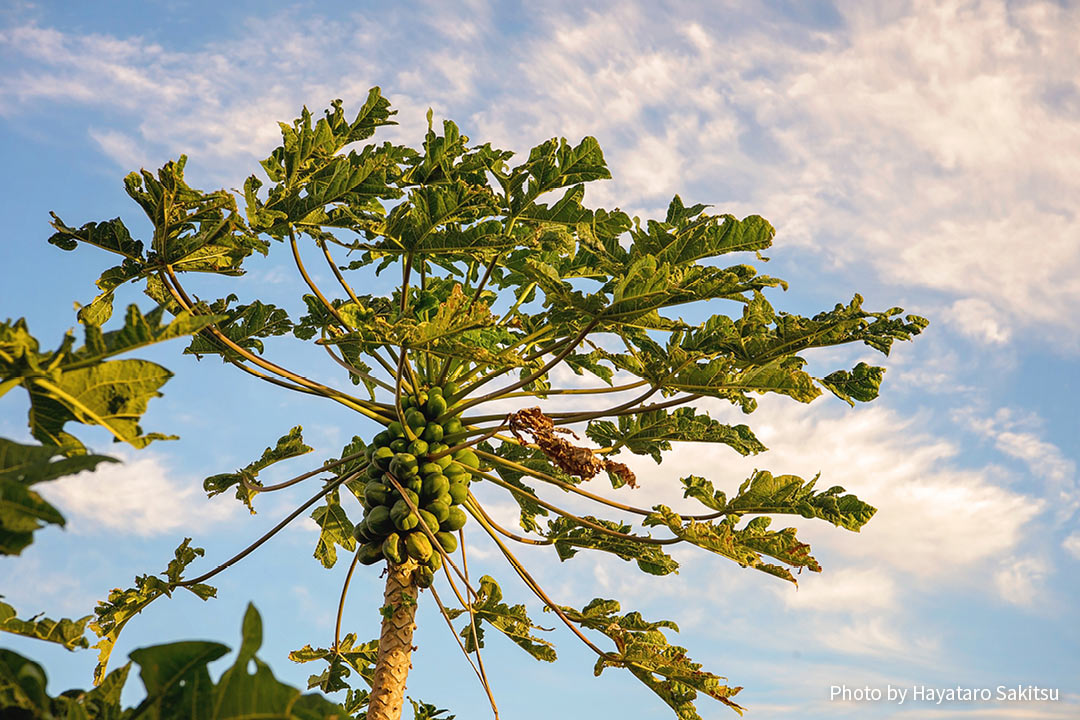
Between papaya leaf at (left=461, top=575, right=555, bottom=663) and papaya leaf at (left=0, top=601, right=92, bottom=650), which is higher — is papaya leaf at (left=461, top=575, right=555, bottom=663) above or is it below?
above

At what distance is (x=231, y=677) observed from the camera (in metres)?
2.00

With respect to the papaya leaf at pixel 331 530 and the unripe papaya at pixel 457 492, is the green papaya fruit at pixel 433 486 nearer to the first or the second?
the unripe papaya at pixel 457 492

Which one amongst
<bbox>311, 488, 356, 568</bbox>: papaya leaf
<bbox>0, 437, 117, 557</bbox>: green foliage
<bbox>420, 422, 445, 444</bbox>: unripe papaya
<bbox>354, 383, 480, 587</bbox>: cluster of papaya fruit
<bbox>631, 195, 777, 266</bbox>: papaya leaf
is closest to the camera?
<bbox>0, 437, 117, 557</bbox>: green foliage

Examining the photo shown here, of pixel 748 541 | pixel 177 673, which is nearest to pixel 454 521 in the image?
pixel 748 541

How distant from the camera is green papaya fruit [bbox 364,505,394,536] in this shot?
215 inches

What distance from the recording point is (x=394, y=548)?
5.40 meters

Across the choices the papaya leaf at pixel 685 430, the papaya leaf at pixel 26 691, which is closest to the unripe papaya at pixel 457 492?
the papaya leaf at pixel 685 430

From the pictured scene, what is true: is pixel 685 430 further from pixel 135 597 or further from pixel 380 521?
pixel 135 597

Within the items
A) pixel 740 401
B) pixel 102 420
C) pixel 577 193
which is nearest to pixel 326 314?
pixel 577 193

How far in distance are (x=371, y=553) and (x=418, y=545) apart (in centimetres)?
37

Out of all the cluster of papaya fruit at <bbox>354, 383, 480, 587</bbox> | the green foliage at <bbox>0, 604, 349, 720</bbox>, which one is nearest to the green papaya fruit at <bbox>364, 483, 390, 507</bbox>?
the cluster of papaya fruit at <bbox>354, 383, 480, 587</bbox>

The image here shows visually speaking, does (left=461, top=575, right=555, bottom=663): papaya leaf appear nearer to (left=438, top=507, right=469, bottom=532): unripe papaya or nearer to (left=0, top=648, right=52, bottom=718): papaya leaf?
(left=438, top=507, right=469, bottom=532): unripe papaya

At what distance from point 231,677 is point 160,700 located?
1.01 ft

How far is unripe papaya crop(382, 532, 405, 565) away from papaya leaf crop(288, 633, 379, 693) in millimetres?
1324
